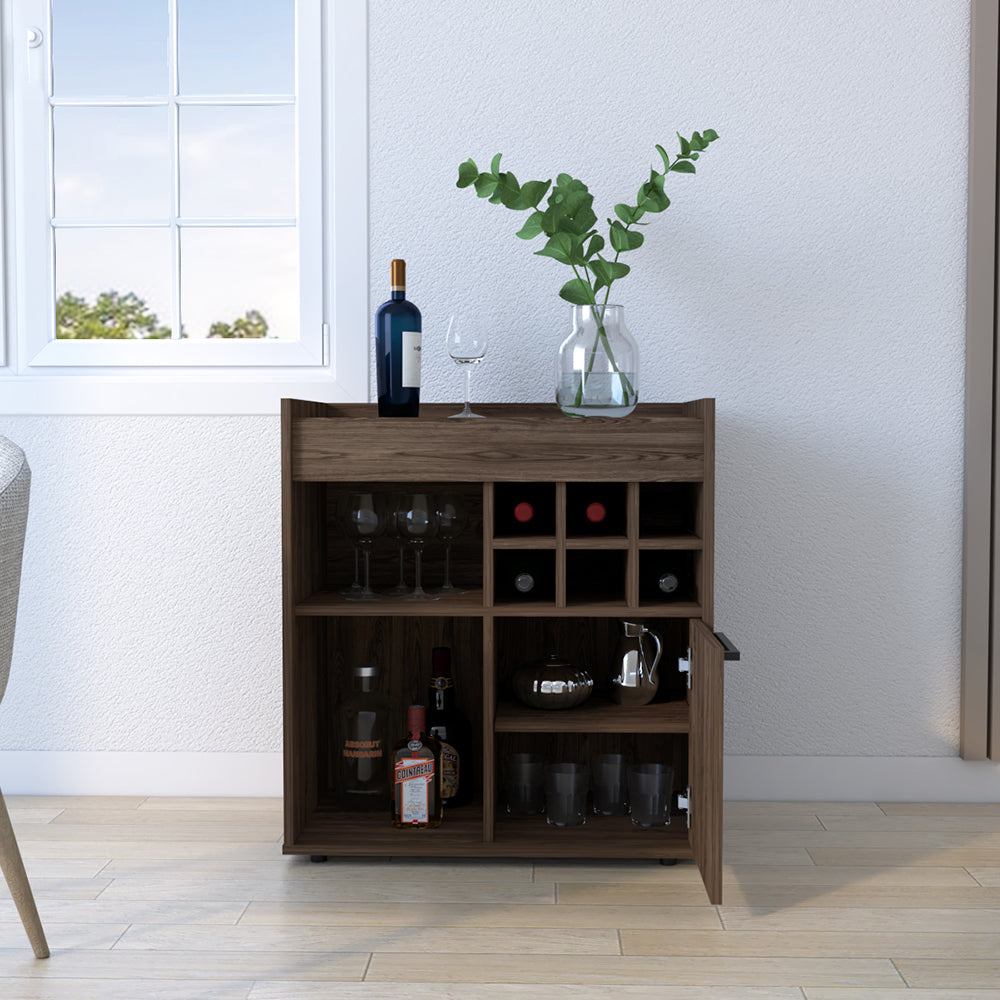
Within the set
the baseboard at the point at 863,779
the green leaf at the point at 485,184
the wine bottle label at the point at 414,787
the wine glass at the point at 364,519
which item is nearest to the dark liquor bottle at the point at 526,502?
the wine glass at the point at 364,519

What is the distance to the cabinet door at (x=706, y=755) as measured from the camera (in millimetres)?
1619

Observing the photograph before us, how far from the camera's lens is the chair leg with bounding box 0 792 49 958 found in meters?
1.49

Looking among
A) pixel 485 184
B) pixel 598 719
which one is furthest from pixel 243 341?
pixel 598 719

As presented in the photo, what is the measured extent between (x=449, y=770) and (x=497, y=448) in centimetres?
67

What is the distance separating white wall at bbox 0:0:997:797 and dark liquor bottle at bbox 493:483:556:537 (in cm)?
26

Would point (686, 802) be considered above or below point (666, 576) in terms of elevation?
below

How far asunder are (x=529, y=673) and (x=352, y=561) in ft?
1.53

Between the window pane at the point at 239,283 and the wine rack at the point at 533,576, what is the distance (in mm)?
382

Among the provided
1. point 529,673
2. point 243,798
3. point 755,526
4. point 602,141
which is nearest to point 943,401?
point 755,526

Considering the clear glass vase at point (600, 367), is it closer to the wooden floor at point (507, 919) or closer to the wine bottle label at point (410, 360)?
the wine bottle label at point (410, 360)

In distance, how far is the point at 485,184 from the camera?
193 cm

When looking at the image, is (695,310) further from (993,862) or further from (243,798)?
(243,798)

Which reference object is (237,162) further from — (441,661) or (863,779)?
(863,779)

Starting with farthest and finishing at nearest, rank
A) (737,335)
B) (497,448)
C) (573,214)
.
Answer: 1. (737,335)
2. (573,214)
3. (497,448)
